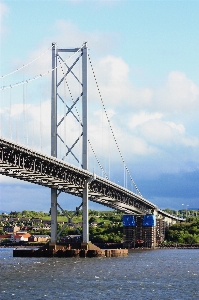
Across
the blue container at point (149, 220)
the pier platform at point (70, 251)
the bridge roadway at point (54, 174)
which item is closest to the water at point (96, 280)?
the pier platform at point (70, 251)

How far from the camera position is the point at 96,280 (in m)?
62.9

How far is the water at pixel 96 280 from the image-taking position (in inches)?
2067

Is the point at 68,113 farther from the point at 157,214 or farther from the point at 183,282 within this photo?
the point at 157,214

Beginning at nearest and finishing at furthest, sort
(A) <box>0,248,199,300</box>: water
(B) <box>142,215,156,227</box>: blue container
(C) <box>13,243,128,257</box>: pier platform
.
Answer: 1. (A) <box>0,248,199,300</box>: water
2. (C) <box>13,243,128,257</box>: pier platform
3. (B) <box>142,215,156,227</box>: blue container

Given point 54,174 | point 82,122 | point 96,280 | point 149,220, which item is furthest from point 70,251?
point 149,220

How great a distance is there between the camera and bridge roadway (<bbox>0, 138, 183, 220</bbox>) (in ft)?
238

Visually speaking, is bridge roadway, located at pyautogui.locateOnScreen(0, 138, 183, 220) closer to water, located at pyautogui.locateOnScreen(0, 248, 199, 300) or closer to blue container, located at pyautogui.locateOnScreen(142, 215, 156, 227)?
water, located at pyautogui.locateOnScreen(0, 248, 199, 300)

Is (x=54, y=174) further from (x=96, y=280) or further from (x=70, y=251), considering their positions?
(x=96, y=280)

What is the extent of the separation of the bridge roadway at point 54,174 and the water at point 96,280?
26.4ft

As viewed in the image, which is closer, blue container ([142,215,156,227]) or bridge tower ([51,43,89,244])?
bridge tower ([51,43,89,244])

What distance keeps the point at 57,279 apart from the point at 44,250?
32.0 metres

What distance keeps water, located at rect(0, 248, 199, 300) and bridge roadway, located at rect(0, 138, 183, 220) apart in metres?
8.05

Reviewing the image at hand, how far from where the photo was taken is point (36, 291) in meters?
54.1

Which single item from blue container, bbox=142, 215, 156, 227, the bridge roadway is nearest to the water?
the bridge roadway
